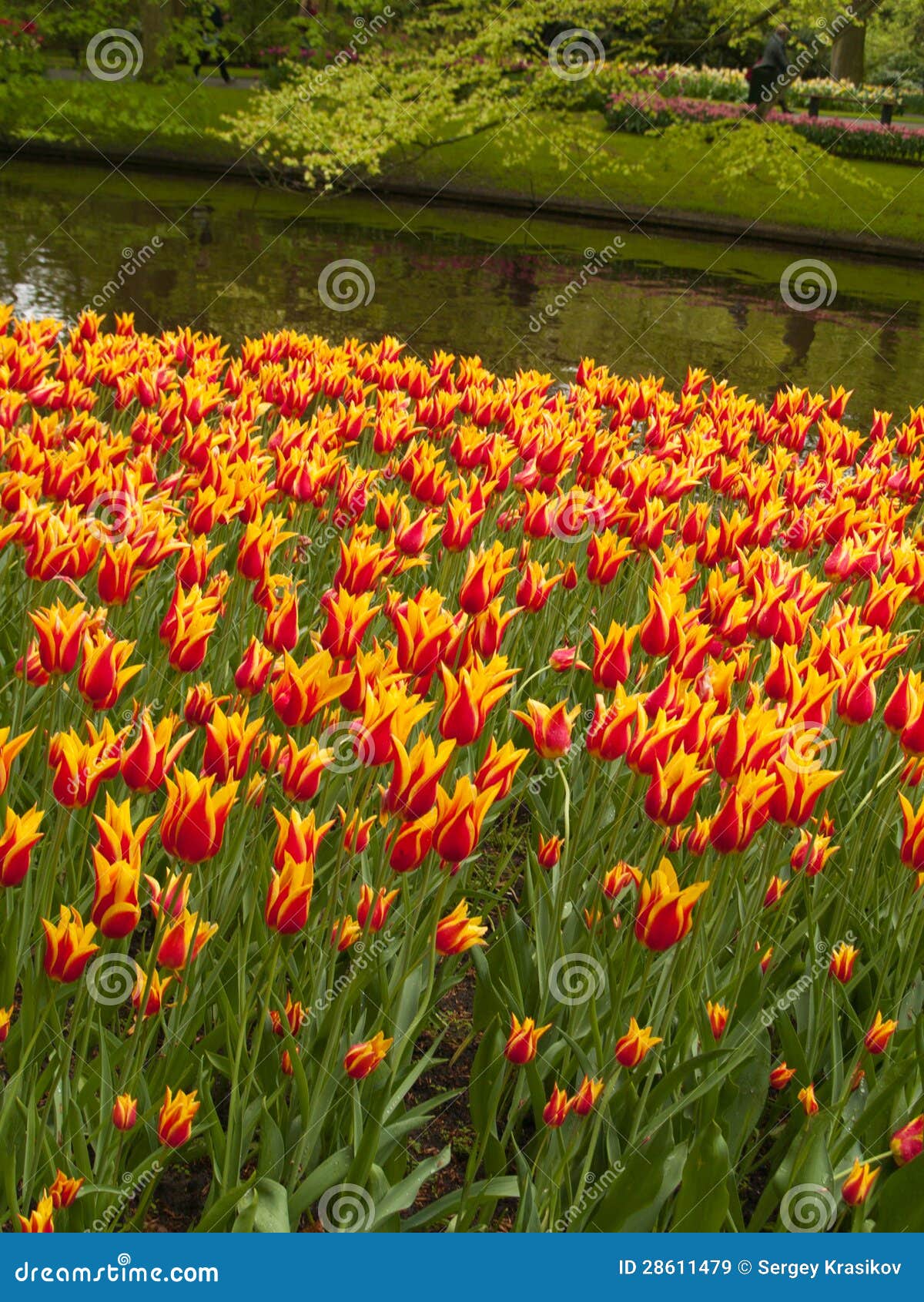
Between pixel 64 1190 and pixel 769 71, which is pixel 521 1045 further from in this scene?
pixel 769 71

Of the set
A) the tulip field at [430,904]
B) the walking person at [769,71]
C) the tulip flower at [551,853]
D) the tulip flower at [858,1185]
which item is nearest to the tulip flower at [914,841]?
the tulip field at [430,904]

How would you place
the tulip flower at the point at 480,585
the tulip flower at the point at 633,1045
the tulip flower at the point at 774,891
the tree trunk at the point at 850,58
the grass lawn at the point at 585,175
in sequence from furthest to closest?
the tree trunk at the point at 850,58 → the grass lawn at the point at 585,175 → the tulip flower at the point at 480,585 → the tulip flower at the point at 774,891 → the tulip flower at the point at 633,1045

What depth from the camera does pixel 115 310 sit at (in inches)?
507

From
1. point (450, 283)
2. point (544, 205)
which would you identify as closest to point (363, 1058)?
point (450, 283)

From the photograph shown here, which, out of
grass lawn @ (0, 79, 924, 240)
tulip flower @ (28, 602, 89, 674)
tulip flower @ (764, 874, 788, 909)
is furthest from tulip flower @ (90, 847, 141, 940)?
grass lawn @ (0, 79, 924, 240)

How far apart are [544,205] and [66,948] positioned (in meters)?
24.4

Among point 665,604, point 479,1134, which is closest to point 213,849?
point 479,1134

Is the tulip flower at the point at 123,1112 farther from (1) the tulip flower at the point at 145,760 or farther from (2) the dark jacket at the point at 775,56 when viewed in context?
(2) the dark jacket at the point at 775,56

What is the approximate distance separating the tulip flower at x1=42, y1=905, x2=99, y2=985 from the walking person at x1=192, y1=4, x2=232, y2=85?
23.7 m

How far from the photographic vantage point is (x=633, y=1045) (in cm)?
234

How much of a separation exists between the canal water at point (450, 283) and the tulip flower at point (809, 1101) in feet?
34.5

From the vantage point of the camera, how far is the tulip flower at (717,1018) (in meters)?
2.59
